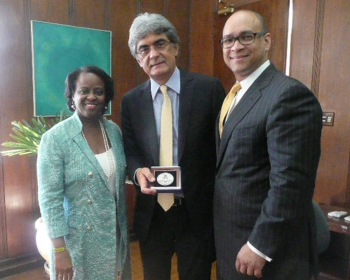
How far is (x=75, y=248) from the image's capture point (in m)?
1.46

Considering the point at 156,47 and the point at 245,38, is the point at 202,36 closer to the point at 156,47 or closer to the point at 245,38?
the point at 156,47

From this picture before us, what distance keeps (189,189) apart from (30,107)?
5.96ft

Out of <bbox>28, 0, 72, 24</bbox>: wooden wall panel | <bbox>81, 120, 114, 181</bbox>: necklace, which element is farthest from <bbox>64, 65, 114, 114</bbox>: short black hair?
<bbox>28, 0, 72, 24</bbox>: wooden wall panel

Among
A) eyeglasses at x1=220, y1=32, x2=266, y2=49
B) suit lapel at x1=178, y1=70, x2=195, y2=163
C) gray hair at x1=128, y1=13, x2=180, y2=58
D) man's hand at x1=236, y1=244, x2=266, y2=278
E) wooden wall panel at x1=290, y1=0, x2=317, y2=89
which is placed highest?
wooden wall panel at x1=290, y1=0, x2=317, y2=89

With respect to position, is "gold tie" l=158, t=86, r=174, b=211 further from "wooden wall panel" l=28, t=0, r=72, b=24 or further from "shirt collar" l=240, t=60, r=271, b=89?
"wooden wall panel" l=28, t=0, r=72, b=24

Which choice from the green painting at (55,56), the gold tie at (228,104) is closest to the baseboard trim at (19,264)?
the green painting at (55,56)

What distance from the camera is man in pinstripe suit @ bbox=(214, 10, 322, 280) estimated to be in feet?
3.40

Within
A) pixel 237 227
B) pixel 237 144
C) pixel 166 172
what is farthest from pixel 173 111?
pixel 237 227

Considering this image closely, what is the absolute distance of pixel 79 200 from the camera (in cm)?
145

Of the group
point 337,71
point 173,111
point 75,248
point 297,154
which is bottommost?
point 75,248

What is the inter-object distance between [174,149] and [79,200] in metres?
0.49

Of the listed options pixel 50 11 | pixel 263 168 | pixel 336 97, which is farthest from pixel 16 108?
pixel 336 97

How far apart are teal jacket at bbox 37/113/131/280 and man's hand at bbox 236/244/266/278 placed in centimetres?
65

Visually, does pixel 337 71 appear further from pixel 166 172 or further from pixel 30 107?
pixel 30 107
